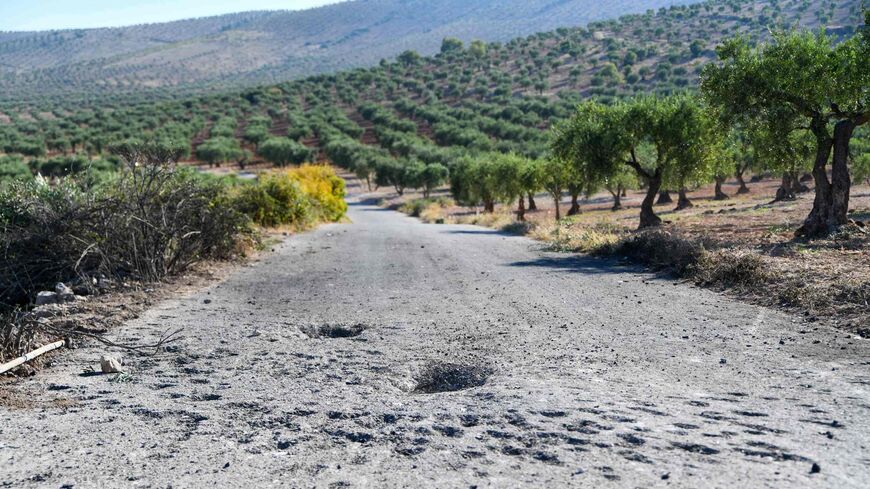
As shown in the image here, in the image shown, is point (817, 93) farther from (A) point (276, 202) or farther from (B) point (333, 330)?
(A) point (276, 202)

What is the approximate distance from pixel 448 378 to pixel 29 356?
13.8 feet

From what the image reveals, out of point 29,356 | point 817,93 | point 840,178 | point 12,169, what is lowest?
point 29,356

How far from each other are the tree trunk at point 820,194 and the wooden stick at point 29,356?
606 inches

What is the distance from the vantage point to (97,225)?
12.8m

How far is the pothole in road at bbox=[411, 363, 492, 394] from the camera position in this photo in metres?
6.77

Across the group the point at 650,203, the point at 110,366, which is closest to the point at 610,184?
the point at 650,203

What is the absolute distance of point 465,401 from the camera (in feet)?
19.5

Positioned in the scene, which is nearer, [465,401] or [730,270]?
[465,401]

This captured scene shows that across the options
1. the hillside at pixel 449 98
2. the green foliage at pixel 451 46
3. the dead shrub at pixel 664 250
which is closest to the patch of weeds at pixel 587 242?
the dead shrub at pixel 664 250

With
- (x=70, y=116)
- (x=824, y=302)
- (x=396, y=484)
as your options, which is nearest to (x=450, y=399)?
(x=396, y=484)

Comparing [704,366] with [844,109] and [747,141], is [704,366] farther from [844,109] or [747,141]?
[747,141]

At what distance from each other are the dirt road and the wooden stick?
19cm

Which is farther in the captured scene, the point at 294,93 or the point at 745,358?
the point at 294,93

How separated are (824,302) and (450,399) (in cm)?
556
